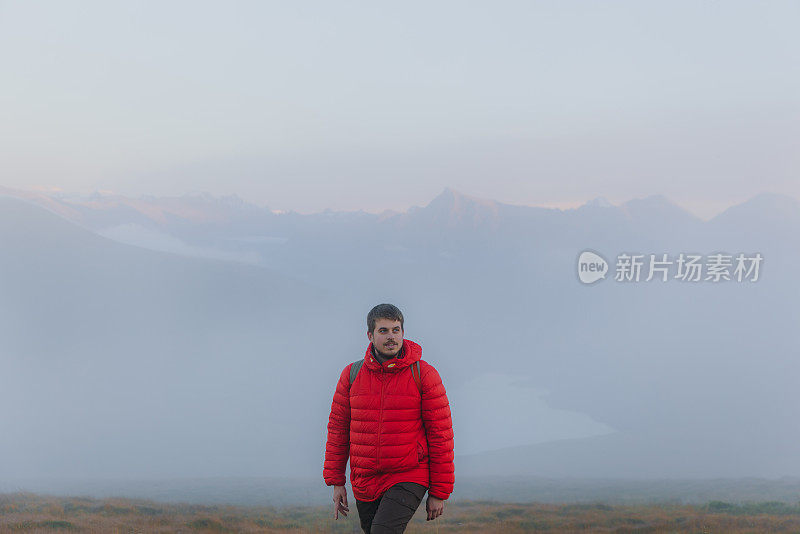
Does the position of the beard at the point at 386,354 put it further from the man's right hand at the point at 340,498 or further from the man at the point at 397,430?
the man's right hand at the point at 340,498

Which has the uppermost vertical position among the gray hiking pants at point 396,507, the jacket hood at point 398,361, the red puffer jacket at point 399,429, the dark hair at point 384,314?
the dark hair at point 384,314

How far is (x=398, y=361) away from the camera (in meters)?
2.91

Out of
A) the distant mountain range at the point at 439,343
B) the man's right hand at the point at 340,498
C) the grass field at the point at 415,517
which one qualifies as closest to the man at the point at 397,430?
the man's right hand at the point at 340,498

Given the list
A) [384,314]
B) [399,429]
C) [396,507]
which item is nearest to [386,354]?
[384,314]

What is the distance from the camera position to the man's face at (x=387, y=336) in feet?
9.51

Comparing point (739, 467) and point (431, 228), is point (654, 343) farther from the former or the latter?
point (431, 228)

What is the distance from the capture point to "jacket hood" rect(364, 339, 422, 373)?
2.91 m

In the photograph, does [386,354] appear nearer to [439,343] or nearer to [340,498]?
[340,498]

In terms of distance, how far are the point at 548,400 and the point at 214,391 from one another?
3.02m

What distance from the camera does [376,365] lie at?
295 cm

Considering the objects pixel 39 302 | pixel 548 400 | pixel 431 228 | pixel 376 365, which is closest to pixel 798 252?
pixel 548 400

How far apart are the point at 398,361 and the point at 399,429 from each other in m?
0.29

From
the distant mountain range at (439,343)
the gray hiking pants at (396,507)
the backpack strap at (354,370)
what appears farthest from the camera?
the distant mountain range at (439,343)

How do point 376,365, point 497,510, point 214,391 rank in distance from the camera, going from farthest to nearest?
1. point 214,391
2. point 497,510
3. point 376,365
